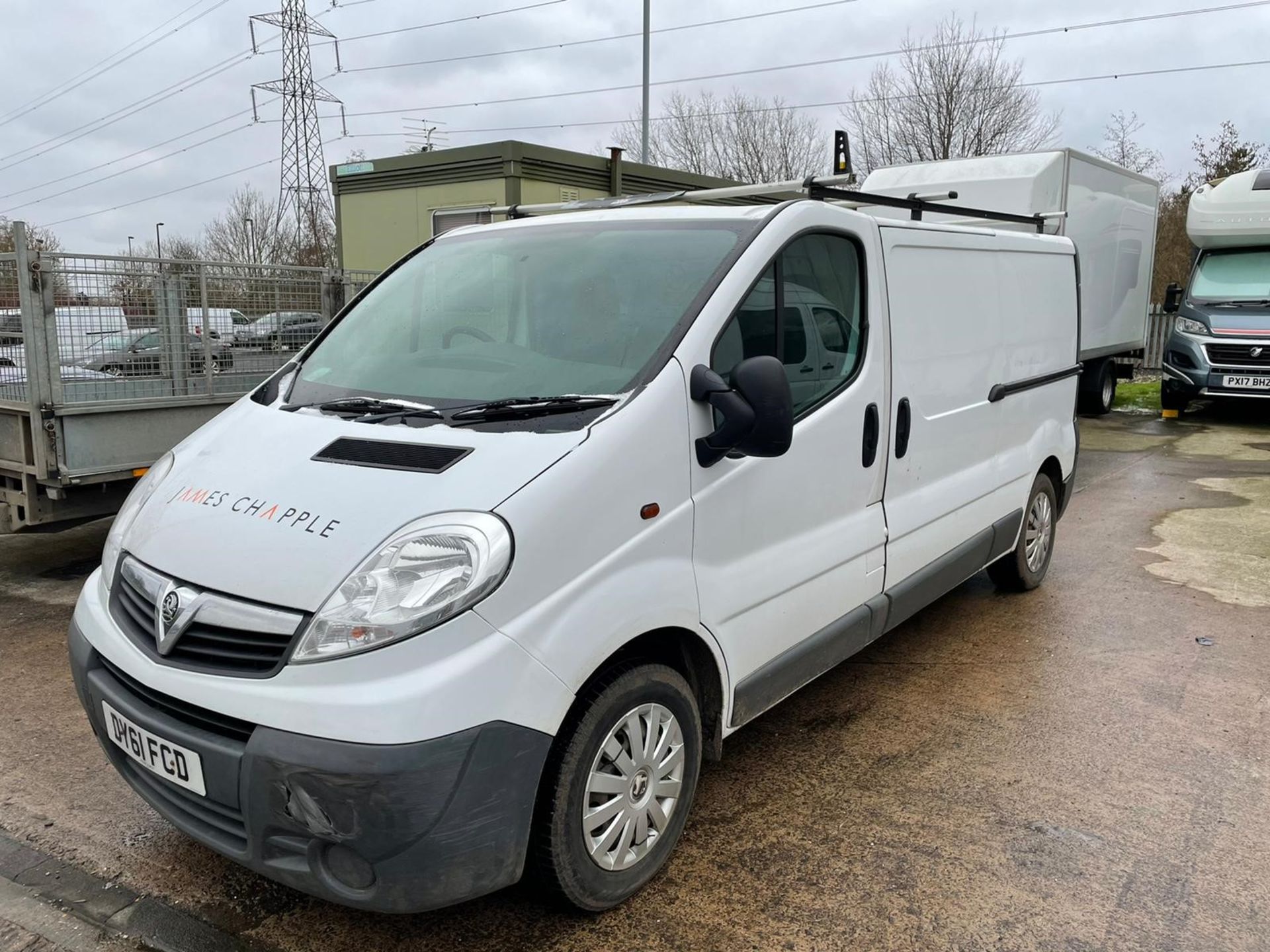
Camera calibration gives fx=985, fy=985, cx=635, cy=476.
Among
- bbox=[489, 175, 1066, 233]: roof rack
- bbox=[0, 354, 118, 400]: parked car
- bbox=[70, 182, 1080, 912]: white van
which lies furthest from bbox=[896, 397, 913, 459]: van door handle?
bbox=[0, 354, 118, 400]: parked car

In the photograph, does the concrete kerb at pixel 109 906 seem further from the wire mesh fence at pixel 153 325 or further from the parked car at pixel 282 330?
the parked car at pixel 282 330

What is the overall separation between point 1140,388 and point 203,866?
18.6 metres

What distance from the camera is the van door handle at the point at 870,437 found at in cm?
364

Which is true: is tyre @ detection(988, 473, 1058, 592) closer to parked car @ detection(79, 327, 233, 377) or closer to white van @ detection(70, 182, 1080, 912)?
white van @ detection(70, 182, 1080, 912)

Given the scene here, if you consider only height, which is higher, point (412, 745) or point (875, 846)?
point (412, 745)

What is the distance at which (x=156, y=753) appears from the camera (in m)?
2.51

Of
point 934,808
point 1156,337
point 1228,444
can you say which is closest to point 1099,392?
point 1228,444

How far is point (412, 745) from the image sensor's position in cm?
220

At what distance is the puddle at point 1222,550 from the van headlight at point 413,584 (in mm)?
5061

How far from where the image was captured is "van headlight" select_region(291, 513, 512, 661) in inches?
90.0

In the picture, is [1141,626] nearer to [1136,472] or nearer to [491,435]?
[491,435]

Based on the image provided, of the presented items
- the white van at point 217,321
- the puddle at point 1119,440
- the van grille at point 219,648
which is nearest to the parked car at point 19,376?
the white van at point 217,321

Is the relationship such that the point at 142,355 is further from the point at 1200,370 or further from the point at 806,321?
the point at 1200,370

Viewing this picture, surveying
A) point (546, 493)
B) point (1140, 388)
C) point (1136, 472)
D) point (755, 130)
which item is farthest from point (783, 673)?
point (755, 130)
